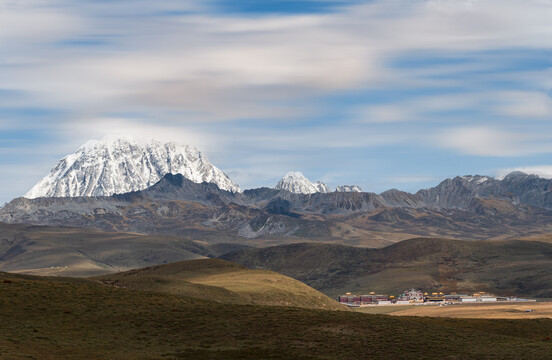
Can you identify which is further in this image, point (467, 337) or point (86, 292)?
point (86, 292)

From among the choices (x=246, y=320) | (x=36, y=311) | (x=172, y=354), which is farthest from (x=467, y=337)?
(x=36, y=311)

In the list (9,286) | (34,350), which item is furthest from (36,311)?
(34,350)

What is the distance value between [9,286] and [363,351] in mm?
62282

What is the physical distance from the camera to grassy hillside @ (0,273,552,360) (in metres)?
91.5

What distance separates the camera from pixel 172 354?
301ft

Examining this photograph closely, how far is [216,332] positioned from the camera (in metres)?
104

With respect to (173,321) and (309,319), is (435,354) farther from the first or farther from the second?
(173,321)

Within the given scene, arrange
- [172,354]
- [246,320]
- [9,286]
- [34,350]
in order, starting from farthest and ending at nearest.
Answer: [9,286] → [246,320] → [172,354] → [34,350]

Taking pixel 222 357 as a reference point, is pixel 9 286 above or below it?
above

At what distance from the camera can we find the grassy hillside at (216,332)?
9150 centimetres

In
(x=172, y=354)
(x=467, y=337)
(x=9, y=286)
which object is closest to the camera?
(x=172, y=354)

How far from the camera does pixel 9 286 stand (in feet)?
401

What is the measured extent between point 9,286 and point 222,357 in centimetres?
4935

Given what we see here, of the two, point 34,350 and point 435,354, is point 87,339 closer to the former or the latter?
point 34,350
